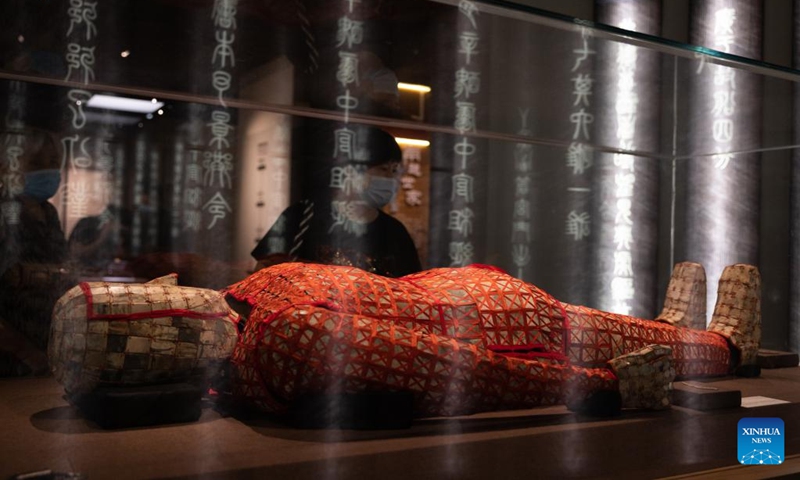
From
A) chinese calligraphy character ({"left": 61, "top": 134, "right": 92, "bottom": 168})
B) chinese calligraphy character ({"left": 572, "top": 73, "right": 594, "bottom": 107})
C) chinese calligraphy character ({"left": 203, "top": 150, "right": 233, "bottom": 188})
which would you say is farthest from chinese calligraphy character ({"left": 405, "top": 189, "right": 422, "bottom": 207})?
chinese calligraphy character ({"left": 61, "top": 134, "right": 92, "bottom": 168})

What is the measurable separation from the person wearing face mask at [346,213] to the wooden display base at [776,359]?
4.16 ft

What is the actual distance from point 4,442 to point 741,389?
169 centimetres

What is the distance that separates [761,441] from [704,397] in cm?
19

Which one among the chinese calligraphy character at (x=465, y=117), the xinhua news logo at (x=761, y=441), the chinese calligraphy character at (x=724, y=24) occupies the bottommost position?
the xinhua news logo at (x=761, y=441)

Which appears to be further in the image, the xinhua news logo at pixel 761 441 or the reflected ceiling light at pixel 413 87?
the xinhua news logo at pixel 761 441

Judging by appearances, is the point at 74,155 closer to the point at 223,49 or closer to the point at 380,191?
the point at 223,49

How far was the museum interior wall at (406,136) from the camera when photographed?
119cm

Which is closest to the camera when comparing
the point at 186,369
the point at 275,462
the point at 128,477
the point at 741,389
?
the point at 128,477

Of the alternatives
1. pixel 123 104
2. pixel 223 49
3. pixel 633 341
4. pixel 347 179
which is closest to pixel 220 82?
pixel 223 49

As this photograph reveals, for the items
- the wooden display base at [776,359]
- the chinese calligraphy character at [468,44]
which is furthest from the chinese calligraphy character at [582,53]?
the wooden display base at [776,359]

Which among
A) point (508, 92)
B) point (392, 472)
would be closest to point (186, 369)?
point (392, 472)

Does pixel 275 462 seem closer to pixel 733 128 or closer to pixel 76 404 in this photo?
pixel 76 404

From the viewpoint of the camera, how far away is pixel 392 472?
1.36 metres

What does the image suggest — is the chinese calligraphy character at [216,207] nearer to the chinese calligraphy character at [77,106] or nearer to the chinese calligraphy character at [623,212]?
the chinese calligraphy character at [77,106]
